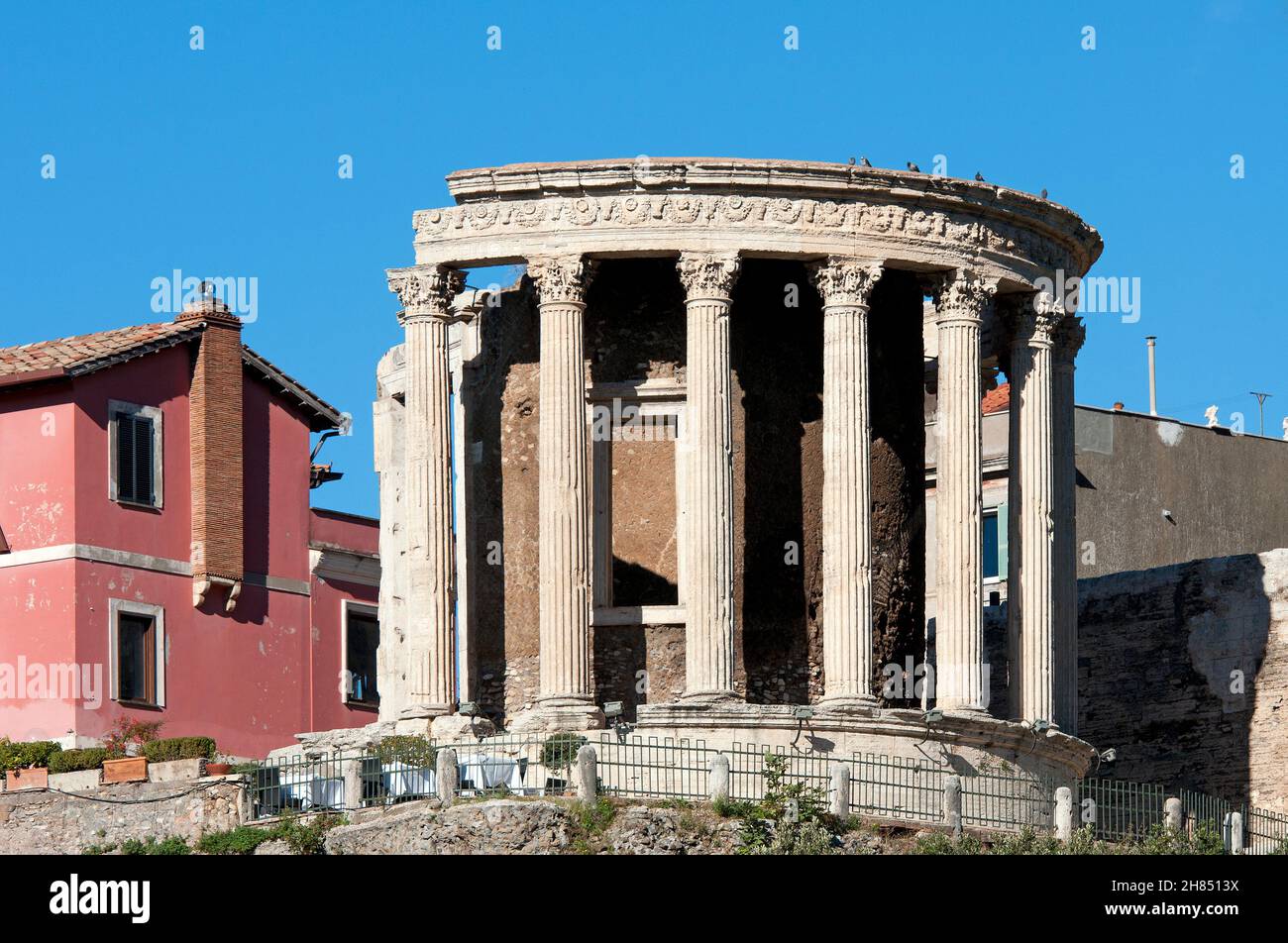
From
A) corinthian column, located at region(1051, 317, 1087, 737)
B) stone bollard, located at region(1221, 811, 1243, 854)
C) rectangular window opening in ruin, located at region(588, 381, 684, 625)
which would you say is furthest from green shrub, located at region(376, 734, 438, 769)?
stone bollard, located at region(1221, 811, 1243, 854)

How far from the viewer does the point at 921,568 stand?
55094 mm

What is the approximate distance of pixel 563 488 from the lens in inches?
2024

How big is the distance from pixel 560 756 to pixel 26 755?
1005 centimetres

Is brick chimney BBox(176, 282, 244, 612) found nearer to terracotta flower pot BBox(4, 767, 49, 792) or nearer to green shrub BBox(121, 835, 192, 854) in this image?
A: terracotta flower pot BBox(4, 767, 49, 792)

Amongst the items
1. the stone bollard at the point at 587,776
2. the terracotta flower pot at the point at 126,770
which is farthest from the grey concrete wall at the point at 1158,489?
the stone bollard at the point at 587,776

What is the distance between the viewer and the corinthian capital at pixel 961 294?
53.3m

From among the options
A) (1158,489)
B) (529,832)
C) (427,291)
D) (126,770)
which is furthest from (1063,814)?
(1158,489)

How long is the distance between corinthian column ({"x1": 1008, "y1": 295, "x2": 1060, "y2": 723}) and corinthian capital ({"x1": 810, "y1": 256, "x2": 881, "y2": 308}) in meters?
3.47

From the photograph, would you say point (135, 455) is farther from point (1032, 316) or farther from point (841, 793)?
point (841, 793)

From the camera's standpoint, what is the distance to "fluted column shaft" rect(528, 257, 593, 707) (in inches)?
2008

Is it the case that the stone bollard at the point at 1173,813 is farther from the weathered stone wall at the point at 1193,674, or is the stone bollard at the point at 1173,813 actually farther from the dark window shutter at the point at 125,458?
the dark window shutter at the point at 125,458

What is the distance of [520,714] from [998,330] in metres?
10.8
